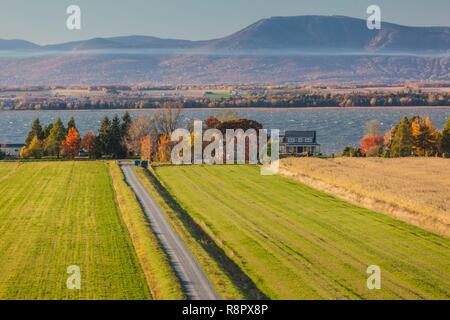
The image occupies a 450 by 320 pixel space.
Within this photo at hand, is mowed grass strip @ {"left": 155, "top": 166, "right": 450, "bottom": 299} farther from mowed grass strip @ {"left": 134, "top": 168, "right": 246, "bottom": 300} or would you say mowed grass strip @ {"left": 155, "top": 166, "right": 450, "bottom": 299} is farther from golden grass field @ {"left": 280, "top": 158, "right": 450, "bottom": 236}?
golden grass field @ {"left": 280, "top": 158, "right": 450, "bottom": 236}

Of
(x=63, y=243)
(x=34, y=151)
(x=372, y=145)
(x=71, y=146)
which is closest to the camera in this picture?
(x=63, y=243)

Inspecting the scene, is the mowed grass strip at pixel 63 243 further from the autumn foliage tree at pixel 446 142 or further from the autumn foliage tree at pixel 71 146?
the autumn foliage tree at pixel 446 142

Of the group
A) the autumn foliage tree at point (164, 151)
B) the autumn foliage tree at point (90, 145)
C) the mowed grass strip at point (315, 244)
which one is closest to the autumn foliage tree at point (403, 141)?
the autumn foliage tree at point (164, 151)

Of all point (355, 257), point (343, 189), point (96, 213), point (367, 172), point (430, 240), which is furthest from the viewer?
point (367, 172)

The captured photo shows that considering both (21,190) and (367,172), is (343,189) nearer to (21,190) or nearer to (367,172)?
(367,172)

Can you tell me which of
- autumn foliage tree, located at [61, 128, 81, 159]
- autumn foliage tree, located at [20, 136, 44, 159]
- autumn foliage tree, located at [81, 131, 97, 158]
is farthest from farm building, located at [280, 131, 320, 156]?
autumn foliage tree, located at [20, 136, 44, 159]

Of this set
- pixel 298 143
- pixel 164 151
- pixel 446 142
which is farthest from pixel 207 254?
pixel 298 143

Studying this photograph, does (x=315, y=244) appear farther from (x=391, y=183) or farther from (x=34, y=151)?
(x=34, y=151)
